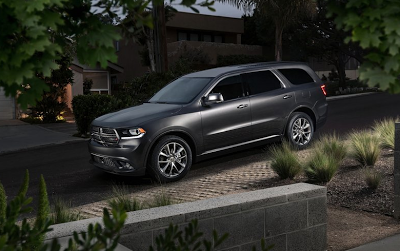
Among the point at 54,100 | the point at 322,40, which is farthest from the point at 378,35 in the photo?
the point at 322,40

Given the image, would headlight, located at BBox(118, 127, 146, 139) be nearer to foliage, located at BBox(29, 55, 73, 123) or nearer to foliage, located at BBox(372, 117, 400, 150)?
foliage, located at BBox(372, 117, 400, 150)

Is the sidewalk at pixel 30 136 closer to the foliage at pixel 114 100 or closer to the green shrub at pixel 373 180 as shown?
the foliage at pixel 114 100

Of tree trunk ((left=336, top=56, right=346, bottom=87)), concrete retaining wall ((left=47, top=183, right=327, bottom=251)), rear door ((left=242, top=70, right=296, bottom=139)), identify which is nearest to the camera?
concrete retaining wall ((left=47, top=183, right=327, bottom=251))

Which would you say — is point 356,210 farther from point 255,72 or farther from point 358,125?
point 358,125

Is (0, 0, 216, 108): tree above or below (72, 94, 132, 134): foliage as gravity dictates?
above

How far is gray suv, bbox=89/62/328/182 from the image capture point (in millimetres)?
9406

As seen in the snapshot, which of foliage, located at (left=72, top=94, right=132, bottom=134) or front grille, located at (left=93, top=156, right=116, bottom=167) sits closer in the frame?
front grille, located at (left=93, top=156, right=116, bottom=167)

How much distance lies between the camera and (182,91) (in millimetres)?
10719

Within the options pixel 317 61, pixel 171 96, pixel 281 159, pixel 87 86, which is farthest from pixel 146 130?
pixel 317 61

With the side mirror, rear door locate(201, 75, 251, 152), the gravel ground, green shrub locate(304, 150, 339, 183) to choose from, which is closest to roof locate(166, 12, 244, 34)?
rear door locate(201, 75, 251, 152)

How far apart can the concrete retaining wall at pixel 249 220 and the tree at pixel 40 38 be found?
2.56m

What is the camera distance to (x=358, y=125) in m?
15.9

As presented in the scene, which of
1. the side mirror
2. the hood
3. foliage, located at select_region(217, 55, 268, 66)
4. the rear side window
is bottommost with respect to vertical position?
the hood

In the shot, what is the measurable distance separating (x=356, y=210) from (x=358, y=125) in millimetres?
8229
